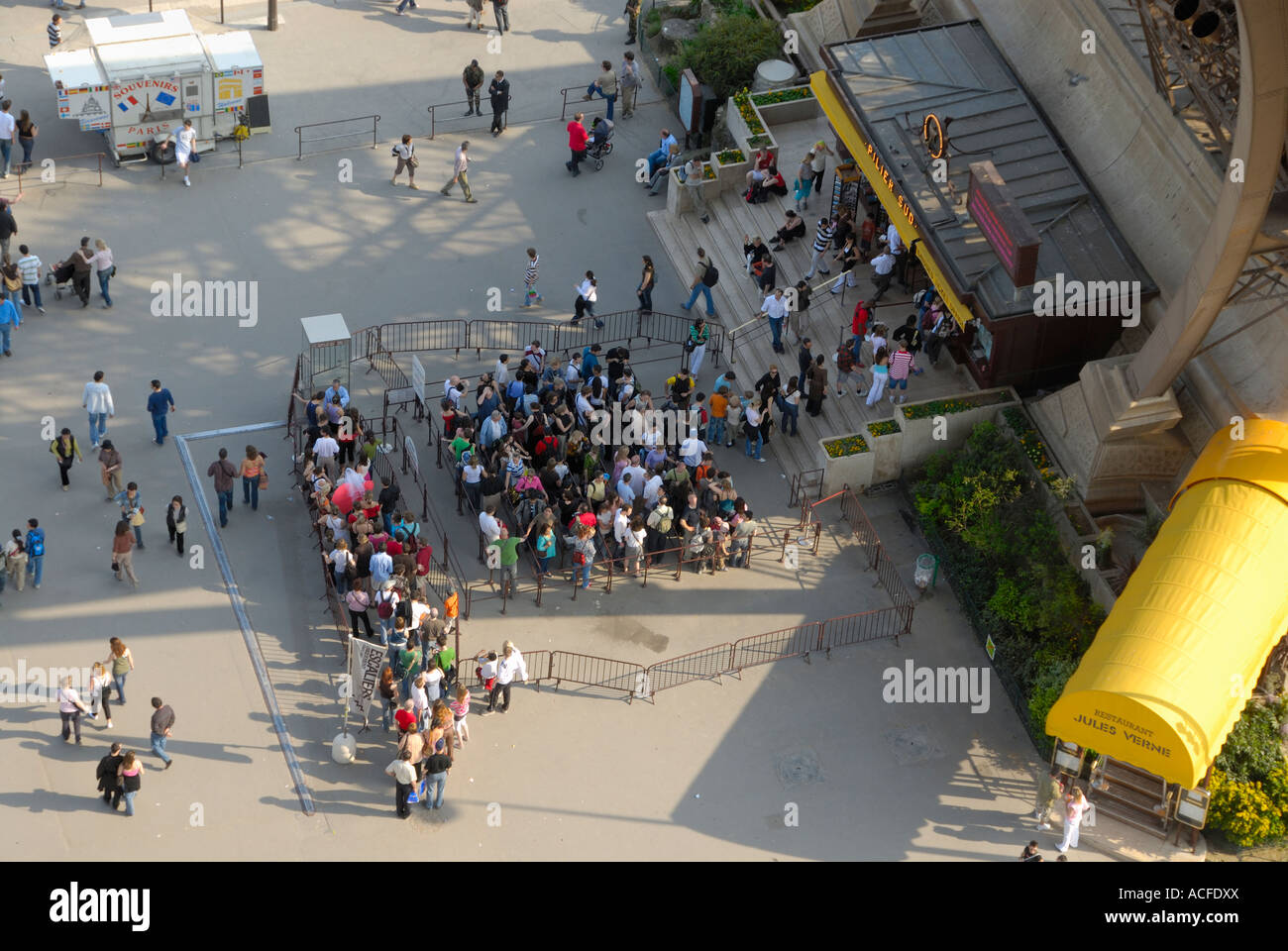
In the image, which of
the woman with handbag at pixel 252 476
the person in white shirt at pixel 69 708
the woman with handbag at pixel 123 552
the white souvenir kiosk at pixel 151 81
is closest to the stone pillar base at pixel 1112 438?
the woman with handbag at pixel 252 476

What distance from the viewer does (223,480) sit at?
3253cm

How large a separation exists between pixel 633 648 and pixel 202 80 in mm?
17643

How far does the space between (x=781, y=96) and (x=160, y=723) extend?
2131cm

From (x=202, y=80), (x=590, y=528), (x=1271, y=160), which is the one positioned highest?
(x=1271, y=160)

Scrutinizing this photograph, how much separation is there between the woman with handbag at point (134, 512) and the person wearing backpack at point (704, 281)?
12.3 metres

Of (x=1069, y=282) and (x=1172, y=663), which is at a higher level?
(x=1069, y=282)

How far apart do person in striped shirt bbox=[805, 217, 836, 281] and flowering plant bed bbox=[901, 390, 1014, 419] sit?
16.6 ft

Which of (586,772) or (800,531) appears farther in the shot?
(800,531)

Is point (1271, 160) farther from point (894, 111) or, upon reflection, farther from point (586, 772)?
point (586, 772)

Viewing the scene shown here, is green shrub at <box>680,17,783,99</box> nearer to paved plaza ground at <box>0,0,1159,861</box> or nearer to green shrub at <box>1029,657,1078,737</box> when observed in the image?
paved plaza ground at <box>0,0,1159,861</box>

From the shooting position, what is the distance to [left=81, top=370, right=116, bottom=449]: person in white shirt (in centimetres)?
3359

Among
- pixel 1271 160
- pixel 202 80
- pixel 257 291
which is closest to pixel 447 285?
pixel 257 291

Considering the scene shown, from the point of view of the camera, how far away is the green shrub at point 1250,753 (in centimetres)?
2883

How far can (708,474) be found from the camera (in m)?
33.6
